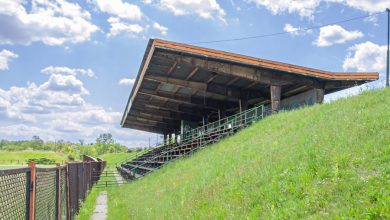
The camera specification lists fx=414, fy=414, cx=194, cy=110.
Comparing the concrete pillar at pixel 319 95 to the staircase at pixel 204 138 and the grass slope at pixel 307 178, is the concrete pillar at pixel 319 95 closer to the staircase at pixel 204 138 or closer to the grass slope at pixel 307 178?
the staircase at pixel 204 138

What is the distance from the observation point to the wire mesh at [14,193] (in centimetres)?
341

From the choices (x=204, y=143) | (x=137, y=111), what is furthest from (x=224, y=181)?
(x=137, y=111)

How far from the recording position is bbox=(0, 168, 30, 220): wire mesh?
3.41 m

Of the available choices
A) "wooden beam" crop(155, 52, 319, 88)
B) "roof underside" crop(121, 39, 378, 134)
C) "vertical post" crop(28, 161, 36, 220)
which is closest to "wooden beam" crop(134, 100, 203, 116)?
"roof underside" crop(121, 39, 378, 134)

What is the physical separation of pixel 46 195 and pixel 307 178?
4.35 meters

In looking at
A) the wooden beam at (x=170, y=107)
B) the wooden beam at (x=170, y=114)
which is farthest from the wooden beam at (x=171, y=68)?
the wooden beam at (x=170, y=114)

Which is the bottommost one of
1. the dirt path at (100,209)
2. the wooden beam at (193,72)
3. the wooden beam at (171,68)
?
the dirt path at (100,209)

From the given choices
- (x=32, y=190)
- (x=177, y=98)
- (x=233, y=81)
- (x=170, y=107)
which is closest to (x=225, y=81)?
(x=233, y=81)

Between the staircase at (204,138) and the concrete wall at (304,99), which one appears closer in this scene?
the staircase at (204,138)

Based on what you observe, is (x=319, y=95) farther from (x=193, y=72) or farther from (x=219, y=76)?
(x=193, y=72)

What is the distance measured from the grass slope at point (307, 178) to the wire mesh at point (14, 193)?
3838mm

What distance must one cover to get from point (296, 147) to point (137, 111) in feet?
121

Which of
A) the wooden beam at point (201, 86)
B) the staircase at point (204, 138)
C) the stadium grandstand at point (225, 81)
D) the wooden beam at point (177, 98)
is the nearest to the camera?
the stadium grandstand at point (225, 81)

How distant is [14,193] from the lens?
3.81 meters
